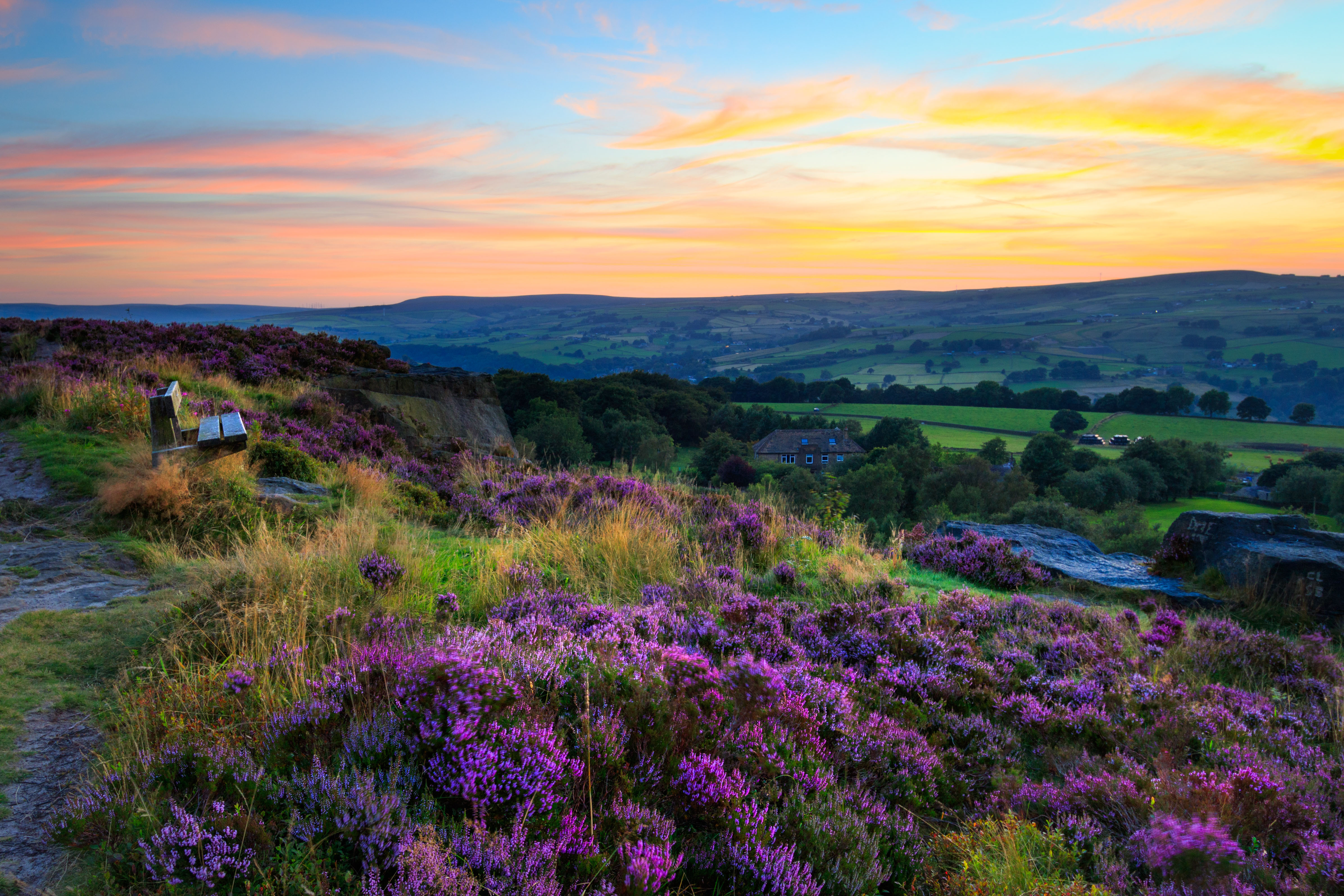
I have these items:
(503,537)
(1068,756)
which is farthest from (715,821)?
(503,537)

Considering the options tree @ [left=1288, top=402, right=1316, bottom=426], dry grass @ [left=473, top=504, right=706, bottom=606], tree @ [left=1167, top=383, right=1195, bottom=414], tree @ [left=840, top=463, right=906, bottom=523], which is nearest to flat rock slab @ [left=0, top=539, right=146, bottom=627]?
dry grass @ [left=473, top=504, right=706, bottom=606]

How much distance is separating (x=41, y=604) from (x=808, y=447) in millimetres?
101992

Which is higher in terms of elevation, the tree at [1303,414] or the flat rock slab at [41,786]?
the flat rock slab at [41,786]

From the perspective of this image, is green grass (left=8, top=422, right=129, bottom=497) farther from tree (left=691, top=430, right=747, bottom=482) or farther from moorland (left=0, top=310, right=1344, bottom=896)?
tree (left=691, top=430, right=747, bottom=482)

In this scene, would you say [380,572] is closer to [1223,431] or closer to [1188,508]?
[1188,508]

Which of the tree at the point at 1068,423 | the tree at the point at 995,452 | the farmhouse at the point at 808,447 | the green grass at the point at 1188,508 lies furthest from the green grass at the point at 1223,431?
the farmhouse at the point at 808,447

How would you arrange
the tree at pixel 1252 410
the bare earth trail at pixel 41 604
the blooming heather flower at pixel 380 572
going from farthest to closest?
the tree at pixel 1252 410 < the blooming heather flower at pixel 380 572 < the bare earth trail at pixel 41 604

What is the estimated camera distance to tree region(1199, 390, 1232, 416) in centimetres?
12350

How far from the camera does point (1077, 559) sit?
11500 millimetres

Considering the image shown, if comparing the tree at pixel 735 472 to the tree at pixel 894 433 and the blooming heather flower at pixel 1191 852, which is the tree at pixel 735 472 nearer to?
the tree at pixel 894 433

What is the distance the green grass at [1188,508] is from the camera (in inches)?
2479

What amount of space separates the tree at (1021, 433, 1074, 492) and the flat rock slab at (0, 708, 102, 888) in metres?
86.4

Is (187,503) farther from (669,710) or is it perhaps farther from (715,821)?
(715,821)

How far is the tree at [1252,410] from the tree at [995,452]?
247ft
